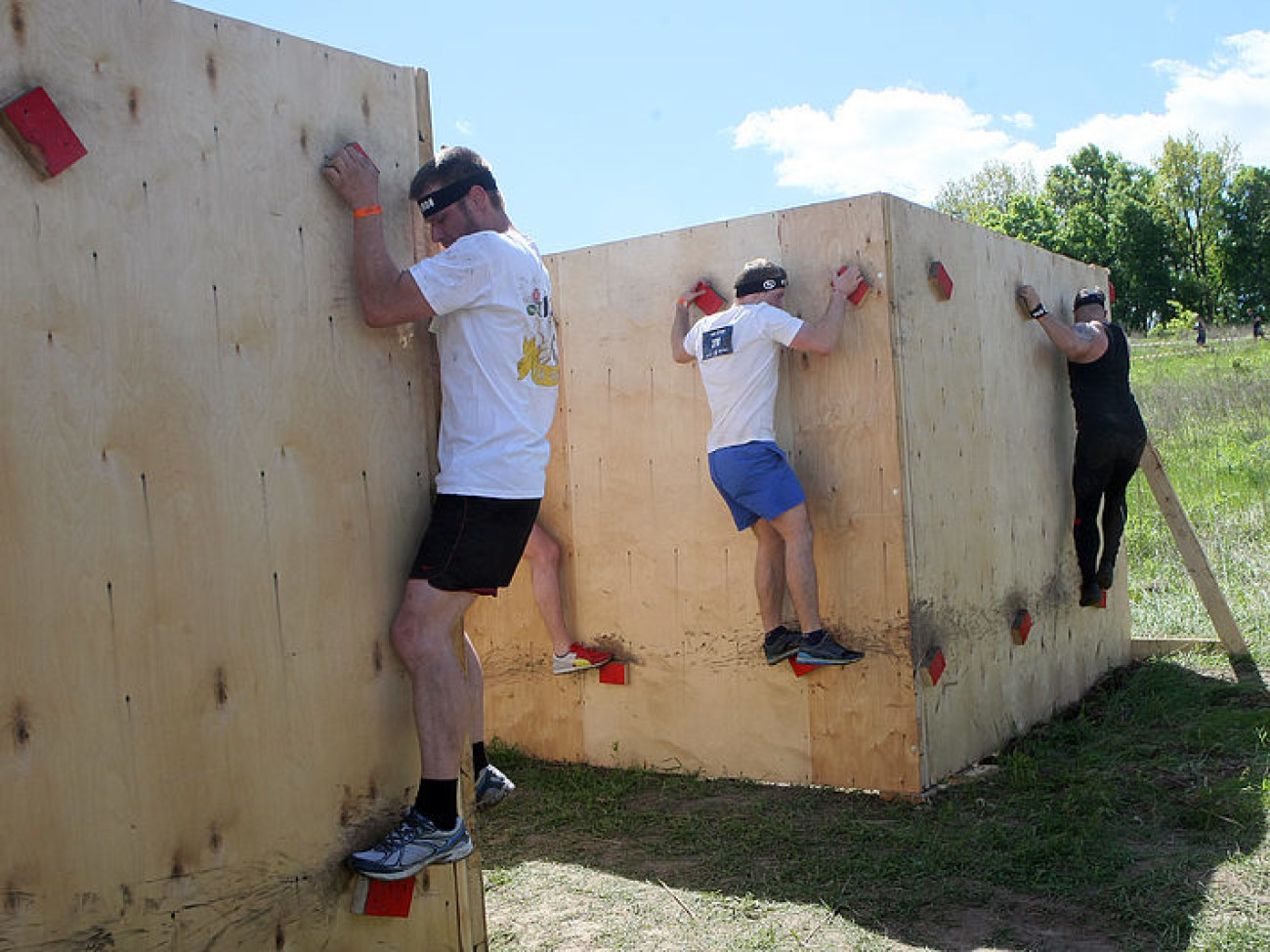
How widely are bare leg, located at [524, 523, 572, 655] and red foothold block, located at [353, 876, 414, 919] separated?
2.71 meters

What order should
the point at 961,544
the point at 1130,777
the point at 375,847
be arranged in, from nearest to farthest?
1. the point at 375,847
2. the point at 1130,777
3. the point at 961,544

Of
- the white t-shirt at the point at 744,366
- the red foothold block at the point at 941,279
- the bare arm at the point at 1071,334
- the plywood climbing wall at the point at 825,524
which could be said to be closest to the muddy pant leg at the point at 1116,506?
the plywood climbing wall at the point at 825,524

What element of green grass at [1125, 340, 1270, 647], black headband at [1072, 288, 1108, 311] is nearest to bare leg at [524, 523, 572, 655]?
black headband at [1072, 288, 1108, 311]

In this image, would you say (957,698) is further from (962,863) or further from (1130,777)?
(962,863)

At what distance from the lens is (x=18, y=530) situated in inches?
91.2

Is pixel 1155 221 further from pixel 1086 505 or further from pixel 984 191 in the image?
pixel 1086 505

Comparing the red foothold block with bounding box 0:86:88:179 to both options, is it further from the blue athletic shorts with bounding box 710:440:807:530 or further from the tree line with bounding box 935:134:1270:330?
the tree line with bounding box 935:134:1270:330

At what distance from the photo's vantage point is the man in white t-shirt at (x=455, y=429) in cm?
292

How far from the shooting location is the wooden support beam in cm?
684

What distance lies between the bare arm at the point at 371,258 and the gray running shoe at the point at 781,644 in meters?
2.55

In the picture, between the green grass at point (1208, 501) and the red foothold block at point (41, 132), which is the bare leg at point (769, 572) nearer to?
the red foothold block at point (41, 132)

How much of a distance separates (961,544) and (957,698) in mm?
702

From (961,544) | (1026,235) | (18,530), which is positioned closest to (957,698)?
(961,544)

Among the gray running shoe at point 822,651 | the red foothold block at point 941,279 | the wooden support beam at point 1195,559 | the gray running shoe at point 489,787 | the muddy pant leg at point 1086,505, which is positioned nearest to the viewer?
the gray running shoe at point 489,787
